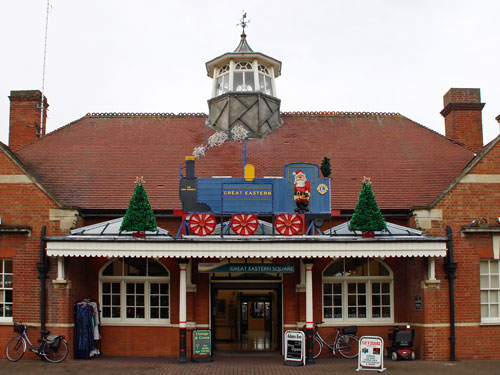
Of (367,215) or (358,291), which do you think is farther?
(358,291)

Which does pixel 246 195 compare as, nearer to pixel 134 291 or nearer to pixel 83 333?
pixel 134 291

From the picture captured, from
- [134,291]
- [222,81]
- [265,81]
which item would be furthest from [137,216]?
[265,81]

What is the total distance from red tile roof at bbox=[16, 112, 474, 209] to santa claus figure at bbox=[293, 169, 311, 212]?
2.06m

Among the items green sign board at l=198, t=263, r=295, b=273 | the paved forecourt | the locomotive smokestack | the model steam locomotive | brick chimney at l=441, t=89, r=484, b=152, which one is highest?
brick chimney at l=441, t=89, r=484, b=152

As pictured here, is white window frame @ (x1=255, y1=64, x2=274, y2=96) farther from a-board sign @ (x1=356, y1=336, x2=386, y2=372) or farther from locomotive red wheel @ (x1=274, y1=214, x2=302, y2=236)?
a-board sign @ (x1=356, y1=336, x2=386, y2=372)

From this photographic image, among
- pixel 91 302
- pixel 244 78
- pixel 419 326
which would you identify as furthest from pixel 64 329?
pixel 244 78

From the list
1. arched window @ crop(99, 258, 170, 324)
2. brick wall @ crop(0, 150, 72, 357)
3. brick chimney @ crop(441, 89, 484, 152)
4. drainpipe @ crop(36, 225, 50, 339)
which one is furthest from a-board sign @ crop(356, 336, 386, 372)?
brick chimney @ crop(441, 89, 484, 152)

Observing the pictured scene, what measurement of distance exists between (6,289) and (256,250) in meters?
7.20

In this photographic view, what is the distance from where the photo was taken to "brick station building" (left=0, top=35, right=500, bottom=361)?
15.2 metres

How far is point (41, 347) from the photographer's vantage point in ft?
49.3

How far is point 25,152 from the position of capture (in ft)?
64.6

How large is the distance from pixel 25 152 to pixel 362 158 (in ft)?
37.8

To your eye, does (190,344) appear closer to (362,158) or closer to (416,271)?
(416,271)

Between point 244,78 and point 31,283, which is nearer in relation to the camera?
point 31,283
